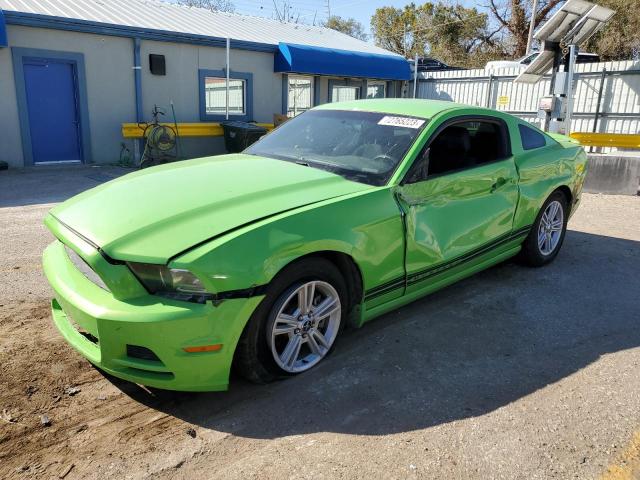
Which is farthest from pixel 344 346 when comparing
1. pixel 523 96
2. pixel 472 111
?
pixel 523 96

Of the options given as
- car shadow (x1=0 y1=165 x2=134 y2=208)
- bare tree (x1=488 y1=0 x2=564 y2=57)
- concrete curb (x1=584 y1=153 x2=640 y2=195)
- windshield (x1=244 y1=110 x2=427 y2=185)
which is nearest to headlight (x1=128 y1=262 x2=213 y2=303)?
windshield (x1=244 y1=110 x2=427 y2=185)

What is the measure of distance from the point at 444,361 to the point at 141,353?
1.89m

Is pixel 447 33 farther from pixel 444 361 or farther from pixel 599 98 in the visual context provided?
pixel 444 361

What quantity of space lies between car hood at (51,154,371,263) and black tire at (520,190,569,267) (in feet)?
7.80

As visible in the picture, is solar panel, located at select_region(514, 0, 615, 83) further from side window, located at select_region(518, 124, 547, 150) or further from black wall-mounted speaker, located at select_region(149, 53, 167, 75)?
black wall-mounted speaker, located at select_region(149, 53, 167, 75)

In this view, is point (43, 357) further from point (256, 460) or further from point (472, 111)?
Result: point (472, 111)

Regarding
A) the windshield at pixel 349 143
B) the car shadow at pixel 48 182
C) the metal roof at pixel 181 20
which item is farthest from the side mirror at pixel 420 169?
the metal roof at pixel 181 20

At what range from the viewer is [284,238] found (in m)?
2.83

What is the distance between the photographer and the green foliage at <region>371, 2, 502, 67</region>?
36531 millimetres

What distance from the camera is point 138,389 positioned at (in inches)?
121

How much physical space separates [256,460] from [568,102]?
10705 millimetres

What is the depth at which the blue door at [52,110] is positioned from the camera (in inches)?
448

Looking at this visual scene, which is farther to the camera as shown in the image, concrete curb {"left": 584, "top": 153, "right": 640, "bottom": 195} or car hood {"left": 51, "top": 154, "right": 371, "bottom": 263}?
concrete curb {"left": 584, "top": 153, "right": 640, "bottom": 195}

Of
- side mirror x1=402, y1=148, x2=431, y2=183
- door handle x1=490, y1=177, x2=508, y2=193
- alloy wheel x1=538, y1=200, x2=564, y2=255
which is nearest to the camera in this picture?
side mirror x1=402, y1=148, x2=431, y2=183
